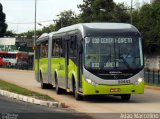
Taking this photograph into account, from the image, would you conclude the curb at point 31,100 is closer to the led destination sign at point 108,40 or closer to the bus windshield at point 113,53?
the bus windshield at point 113,53

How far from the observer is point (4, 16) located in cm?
13462

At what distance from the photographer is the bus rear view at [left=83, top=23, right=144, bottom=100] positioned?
20.6 m

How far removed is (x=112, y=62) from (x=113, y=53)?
362 mm

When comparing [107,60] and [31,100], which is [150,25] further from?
[31,100]

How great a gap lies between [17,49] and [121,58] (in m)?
85.0

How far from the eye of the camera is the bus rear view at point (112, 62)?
20.6m

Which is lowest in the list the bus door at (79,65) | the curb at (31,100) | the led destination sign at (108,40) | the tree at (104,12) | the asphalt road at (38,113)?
the curb at (31,100)

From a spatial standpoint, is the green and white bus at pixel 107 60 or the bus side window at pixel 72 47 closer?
the green and white bus at pixel 107 60

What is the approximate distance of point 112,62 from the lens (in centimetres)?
2073

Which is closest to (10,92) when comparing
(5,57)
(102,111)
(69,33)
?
(69,33)

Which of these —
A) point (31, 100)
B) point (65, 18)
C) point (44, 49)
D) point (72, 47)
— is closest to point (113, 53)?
point (72, 47)

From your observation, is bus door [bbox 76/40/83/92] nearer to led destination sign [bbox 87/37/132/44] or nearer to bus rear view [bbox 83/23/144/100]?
bus rear view [bbox 83/23/144/100]


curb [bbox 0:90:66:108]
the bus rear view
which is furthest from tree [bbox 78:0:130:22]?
the bus rear view

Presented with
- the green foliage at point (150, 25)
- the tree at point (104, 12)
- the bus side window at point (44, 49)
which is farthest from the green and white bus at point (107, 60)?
the tree at point (104, 12)
